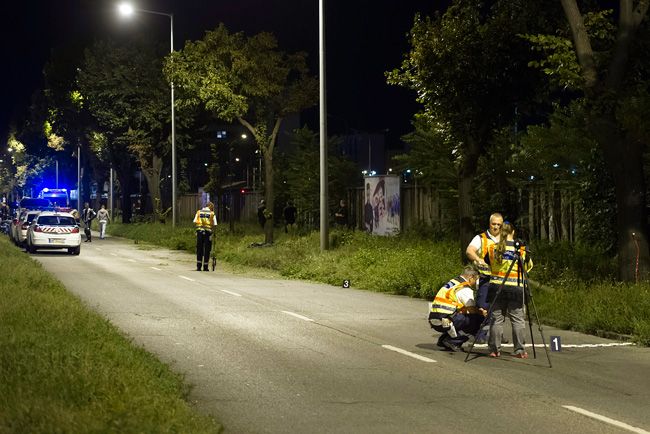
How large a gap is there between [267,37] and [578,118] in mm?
14814

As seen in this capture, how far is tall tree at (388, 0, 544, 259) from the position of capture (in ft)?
70.2

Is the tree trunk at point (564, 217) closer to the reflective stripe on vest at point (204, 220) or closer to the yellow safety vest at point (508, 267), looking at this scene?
the reflective stripe on vest at point (204, 220)

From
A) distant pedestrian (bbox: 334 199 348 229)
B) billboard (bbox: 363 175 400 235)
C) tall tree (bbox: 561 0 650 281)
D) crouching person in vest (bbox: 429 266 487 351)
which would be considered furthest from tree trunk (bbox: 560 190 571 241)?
crouching person in vest (bbox: 429 266 487 351)

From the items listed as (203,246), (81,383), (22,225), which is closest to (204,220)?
(203,246)

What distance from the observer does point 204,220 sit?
2783 cm

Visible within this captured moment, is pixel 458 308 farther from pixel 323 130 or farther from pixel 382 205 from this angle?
pixel 382 205

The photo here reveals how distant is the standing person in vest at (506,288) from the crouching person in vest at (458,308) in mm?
217

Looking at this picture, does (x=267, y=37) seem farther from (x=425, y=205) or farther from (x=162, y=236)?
(x=162, y=236)

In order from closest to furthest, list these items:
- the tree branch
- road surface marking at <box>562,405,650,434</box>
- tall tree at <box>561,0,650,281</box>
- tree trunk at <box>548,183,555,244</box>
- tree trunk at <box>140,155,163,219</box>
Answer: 1. road surface marking at <box>562,405,650,434</box>
2. tall tree at <box>561,0,650,281</box>
3. the tree branch
4. tree trunk at <box>548,183,555,244</box>
5. tree trunk at <box>140,155,163,219</box>

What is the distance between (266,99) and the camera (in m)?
36.2

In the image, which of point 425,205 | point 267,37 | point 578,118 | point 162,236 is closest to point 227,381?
point 578,118

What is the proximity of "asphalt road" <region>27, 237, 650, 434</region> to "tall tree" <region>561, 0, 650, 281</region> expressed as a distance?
245cm

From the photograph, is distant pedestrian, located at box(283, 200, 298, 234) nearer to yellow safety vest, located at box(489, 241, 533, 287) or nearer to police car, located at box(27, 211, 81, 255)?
police car, located at box(27, 211, 81, 255)

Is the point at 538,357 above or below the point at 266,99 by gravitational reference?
below
